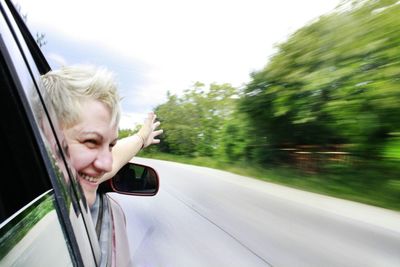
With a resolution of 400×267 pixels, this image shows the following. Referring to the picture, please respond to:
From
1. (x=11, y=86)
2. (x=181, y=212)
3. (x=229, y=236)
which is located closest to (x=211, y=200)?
(x=181, y=212)

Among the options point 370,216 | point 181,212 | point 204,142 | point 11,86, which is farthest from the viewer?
point 204,142

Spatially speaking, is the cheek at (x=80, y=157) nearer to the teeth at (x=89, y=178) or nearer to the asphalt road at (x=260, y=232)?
the teeth at (x=89, y=178)

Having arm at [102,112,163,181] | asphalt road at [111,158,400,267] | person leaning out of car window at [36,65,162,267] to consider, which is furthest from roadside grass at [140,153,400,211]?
person leaning out of car window at [36,65,162,267]

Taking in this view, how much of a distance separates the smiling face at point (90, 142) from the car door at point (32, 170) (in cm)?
33

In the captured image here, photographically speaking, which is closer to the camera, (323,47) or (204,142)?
(323,47)

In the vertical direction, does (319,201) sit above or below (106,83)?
below

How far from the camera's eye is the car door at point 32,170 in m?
0.80

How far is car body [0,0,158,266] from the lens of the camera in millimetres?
794

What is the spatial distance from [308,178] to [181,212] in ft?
20.1

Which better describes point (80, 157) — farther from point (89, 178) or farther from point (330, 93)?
point (330, 93)

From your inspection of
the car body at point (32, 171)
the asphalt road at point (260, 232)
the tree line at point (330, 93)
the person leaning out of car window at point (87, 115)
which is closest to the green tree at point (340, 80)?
the tree line at point (330, 93)

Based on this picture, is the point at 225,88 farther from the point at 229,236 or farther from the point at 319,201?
the point at 229,236

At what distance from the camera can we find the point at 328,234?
5652mm

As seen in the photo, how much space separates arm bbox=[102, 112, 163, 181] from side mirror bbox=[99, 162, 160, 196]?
18 cm
